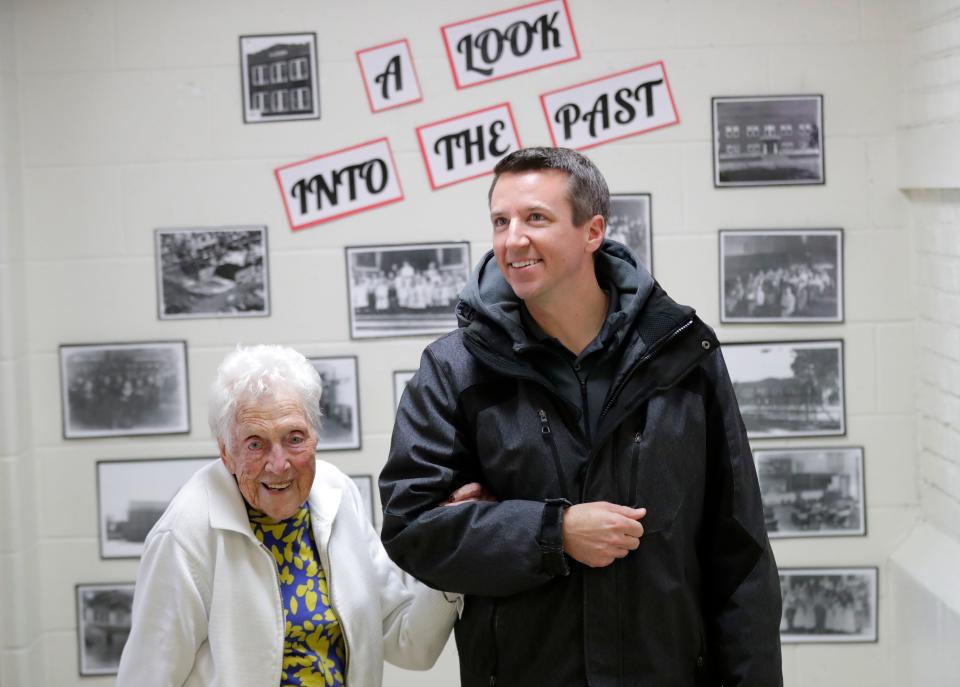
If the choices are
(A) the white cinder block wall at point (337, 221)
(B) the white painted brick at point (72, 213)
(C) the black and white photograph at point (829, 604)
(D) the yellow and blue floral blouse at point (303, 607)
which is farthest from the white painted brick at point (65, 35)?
(C) the black and white photograph at point (829, 604)

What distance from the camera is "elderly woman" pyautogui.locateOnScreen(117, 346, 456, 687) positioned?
2193mm

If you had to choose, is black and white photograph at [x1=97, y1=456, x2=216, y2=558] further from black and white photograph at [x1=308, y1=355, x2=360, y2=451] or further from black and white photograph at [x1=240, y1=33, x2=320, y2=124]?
black and white photograph at [x1=240, y1=33, x2=320, y2=124]

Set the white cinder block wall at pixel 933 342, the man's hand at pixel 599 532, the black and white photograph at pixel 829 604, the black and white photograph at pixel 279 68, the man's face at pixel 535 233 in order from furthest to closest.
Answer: the black and white photograph at pixel 829 604
the black and white photograph at pixel 279 68
the white cinder block wall at pixel 933 342
the man's face at pixel 535 233
the man's hand at pixel 599 532

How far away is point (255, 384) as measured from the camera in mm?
2262

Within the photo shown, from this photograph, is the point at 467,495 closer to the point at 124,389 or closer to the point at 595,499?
the point at 595,499

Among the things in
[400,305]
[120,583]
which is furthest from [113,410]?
[400,305]

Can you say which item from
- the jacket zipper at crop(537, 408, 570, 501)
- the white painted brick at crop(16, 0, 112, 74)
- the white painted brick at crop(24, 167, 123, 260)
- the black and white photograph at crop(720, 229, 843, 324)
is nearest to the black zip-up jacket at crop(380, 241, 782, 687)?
the jacket zipper at crop(537, 408, 570, 501)

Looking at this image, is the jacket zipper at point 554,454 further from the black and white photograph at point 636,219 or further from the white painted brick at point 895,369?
the white painted brick at point 895,369

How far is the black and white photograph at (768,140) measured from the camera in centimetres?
357

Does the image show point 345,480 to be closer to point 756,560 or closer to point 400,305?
point 756,560

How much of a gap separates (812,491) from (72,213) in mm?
2473

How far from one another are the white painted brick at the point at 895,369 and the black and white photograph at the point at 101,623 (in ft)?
8.07

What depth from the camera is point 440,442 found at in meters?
2.18

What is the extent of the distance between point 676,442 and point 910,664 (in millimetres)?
1849
